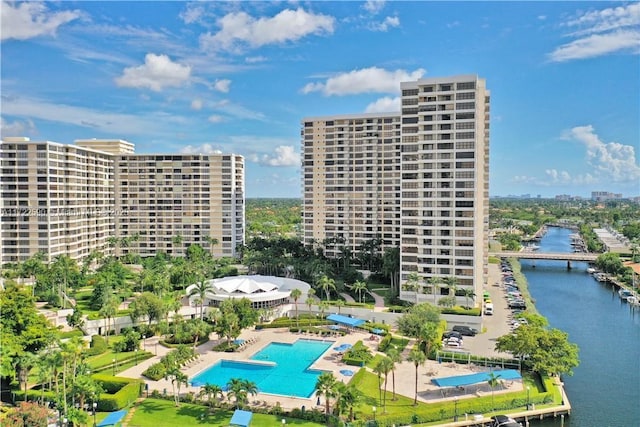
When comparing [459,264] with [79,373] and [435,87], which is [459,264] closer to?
[435,87]

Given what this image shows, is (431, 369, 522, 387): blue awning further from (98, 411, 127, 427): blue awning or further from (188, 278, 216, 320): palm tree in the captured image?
(188, 278, 216, 320): palm tree

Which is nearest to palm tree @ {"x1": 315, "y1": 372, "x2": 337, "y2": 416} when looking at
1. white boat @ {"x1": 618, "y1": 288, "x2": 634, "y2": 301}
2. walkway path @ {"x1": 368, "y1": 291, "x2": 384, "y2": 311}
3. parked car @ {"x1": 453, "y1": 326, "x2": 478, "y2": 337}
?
parked car @ {"x1": 453, "y1": 326, "x2": 478, "y2": 337}

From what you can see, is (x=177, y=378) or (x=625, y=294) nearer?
(x=177, y=378)

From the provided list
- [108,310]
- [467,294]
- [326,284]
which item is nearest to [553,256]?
[467,294]

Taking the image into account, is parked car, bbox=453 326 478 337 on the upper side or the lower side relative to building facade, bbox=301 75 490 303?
lower

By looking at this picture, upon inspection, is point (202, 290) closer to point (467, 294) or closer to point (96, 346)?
point (96, 346)

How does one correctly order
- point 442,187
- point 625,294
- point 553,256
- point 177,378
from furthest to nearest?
1. point 553,256
2. point 625,294
3. point 442,187
4. point 177,378

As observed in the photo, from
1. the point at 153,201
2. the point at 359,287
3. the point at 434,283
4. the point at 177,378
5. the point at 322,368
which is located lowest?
the point at 322,368
